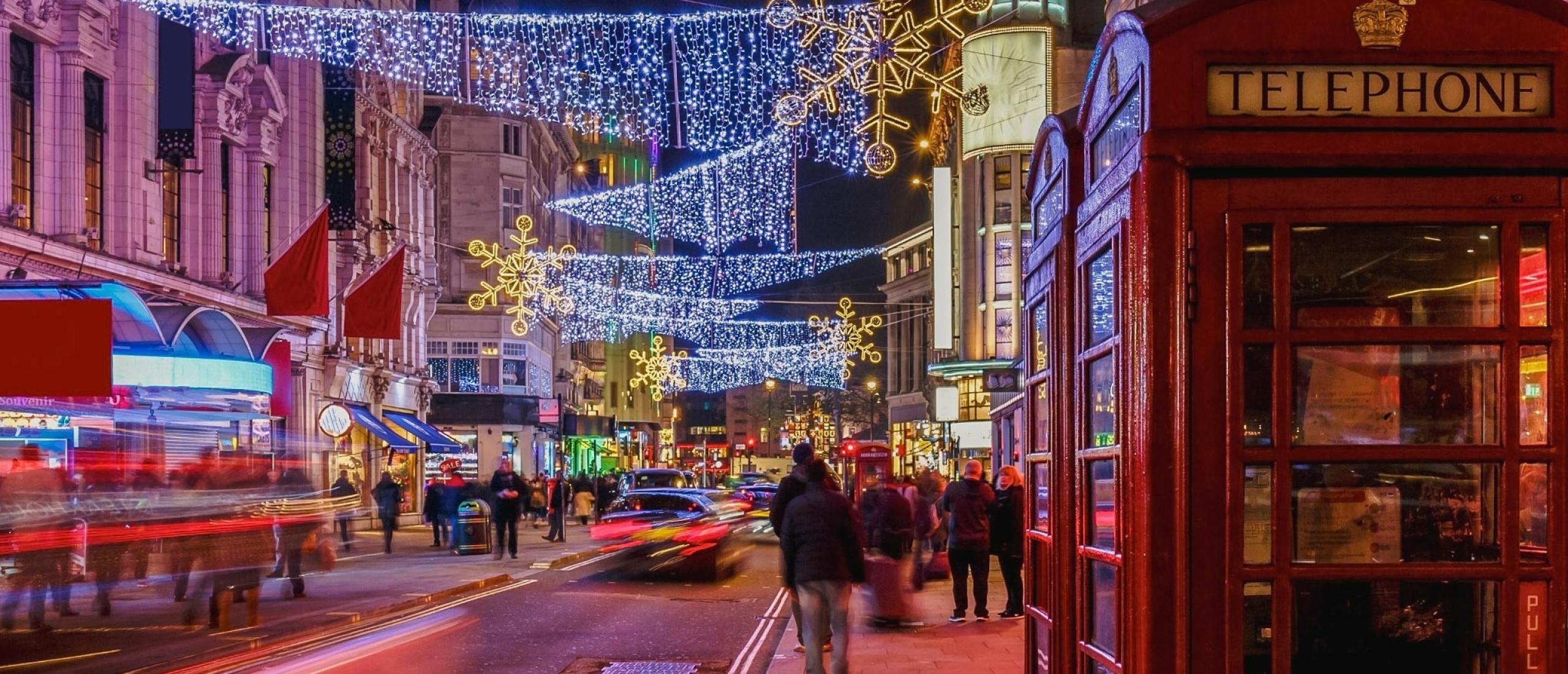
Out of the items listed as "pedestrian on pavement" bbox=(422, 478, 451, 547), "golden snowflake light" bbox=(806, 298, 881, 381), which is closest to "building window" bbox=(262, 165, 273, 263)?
"pedestrian on pavement" bbox=(422, 478, 451, 547)

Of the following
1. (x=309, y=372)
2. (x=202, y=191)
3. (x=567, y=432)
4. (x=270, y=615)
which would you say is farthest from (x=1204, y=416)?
(x=567, y=432)

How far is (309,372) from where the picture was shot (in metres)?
38.2

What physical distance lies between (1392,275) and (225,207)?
3191 centimetres

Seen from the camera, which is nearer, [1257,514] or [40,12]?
[1257,514]

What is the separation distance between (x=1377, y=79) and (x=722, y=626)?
1290cm

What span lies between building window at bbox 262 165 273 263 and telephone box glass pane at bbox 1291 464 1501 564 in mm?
32759

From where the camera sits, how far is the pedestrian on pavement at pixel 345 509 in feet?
88.9

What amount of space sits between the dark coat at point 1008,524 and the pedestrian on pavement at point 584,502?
26.8 meters

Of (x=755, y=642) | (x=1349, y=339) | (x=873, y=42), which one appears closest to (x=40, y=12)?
(x=873, y=42)

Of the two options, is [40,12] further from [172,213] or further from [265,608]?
[265,608]

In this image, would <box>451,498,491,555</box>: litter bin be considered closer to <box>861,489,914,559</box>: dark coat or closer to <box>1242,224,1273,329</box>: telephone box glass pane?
Answer: <box>861,489,914,559</box>: dark coat

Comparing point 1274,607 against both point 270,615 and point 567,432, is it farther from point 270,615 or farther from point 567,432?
point 567,432

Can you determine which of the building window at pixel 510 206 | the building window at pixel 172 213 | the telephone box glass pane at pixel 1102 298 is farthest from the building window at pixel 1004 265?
the telephone box glass pane at pixel 1102 298

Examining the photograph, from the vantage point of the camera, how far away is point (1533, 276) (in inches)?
183
